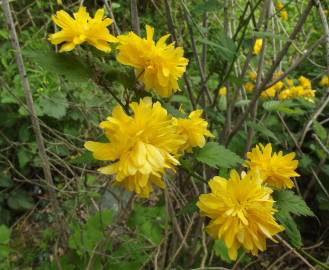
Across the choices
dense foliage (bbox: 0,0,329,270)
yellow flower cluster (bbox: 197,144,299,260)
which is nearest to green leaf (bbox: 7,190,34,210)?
dense foliage (bbox: 0,0,329,270)

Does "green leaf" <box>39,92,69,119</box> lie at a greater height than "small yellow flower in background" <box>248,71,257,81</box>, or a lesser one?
lesser

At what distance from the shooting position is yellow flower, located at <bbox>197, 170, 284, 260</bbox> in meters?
0.86

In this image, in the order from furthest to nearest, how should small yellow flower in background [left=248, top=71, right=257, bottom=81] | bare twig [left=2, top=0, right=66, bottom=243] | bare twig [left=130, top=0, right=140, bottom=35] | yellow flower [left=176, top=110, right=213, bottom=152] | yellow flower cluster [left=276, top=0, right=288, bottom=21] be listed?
small yellow flower in background [left=248, top=71, right=257, bottom=81] < yellow flower cluster [left=276, top=0, right=288, bottom=21] < bare twig [left=2, top=0, right=66, bottom=243] < bare twig [left=130, top=0, right=140, bottom=35] < yellow flower [left=176, top=110, right=213, bottom=152]

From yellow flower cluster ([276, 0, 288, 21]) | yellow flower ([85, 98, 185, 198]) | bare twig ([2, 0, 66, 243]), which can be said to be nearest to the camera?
yellow flower ([85, 98, 185, 198])

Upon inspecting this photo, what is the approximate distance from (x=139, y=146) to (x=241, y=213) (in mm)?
249

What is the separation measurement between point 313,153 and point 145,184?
6.24ft

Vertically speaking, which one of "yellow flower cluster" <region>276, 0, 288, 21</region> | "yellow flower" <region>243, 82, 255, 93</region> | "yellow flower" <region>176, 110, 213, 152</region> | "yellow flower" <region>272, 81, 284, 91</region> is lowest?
"yellow flower" <region>243, 82, 255, 93</region>

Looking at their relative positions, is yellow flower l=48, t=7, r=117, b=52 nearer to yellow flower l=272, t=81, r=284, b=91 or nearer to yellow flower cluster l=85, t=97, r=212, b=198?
yellow flower cluster l=85, t=97, r=212, b=198

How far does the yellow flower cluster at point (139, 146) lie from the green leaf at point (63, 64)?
14 centimetres

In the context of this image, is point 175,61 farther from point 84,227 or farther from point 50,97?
point 50,97

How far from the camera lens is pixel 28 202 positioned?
2723 mm

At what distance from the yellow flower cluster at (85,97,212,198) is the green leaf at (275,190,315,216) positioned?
1.22ft

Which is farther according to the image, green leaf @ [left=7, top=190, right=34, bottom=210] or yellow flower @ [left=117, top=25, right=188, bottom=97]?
green leaf @ [left=7, top=190, right=34, bottom=210]

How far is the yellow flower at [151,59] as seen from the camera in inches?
33.4
